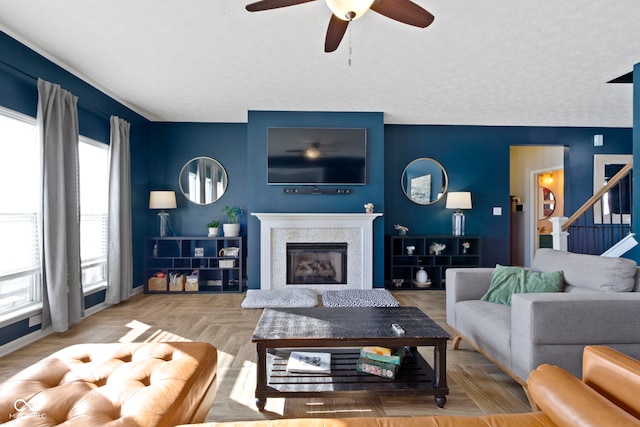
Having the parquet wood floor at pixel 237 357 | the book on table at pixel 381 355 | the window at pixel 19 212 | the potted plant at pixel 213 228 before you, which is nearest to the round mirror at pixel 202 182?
the potted plant at pixel 213 228

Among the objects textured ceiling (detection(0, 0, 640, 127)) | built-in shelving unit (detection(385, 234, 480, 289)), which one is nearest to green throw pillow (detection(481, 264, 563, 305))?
textured ceiling (detection(0, 0, 640, 127))

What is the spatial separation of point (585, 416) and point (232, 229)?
14.0 ft

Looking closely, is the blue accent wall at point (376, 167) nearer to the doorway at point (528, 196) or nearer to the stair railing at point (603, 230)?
the stair railing at point (603, 230)

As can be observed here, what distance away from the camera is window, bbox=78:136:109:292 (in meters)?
3.59

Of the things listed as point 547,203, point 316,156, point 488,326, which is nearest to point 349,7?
point 488,326

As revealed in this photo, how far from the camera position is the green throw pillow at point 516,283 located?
229 cm

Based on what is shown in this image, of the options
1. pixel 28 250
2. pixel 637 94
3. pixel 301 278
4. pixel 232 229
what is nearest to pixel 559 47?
pixel 637 94

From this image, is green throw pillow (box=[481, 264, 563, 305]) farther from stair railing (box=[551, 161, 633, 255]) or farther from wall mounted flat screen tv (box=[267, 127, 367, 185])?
stair railing (box=[551, 161, 633, 255])

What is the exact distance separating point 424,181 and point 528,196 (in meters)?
2.68

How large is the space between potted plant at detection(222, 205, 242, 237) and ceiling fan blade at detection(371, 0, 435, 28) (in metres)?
3.57

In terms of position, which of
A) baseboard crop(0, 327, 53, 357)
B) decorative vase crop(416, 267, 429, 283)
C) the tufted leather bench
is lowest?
baseboard crop(0, 327, 53, 357)

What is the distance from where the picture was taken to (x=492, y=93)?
12.3 ft

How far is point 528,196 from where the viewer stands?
→ 6238 mm

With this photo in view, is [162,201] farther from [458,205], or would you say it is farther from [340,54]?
[458,205]
